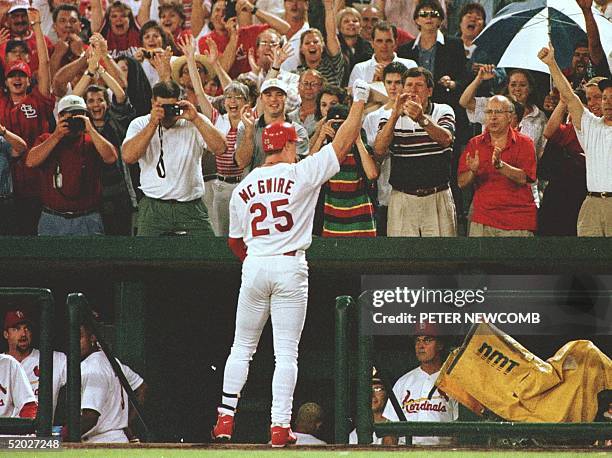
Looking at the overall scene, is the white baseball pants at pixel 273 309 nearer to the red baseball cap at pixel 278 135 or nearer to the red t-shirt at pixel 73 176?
the red baseball cap at pixel 278 135

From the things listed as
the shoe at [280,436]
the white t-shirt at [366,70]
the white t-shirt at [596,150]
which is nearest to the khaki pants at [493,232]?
the white t-shirt at [596,150]

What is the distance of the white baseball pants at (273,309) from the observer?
720 cm

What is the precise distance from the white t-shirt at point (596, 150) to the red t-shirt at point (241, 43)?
348cm

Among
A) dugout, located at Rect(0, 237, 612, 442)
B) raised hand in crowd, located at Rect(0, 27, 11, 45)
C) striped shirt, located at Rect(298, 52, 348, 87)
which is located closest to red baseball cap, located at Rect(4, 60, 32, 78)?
raised hand in crowd, located at Rect(0, 27, 11, 45)

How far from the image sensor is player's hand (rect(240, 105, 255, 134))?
30.4 feet

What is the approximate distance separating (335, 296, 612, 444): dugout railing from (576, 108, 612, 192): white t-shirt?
2514 millimetres

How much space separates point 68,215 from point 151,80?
1.99 m

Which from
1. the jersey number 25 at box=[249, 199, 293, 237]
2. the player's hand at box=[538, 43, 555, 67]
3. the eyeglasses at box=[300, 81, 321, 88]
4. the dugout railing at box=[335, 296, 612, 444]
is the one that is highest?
the player's hand at box=[538, 43, 555, 67]

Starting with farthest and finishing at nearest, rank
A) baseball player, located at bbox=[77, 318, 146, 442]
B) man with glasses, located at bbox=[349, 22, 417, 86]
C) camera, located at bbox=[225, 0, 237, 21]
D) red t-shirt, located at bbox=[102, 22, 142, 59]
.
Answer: camera, located at bbox=[225, 0, 237, 21] < red t-shirt, located at bbox=[102, 22, 142, 59] < man with glasses, located at bbox=[349, 22, 417, 86] < baseball player, located at bbox=[77, 318, 146, 442]

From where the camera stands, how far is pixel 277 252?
24.1 ft

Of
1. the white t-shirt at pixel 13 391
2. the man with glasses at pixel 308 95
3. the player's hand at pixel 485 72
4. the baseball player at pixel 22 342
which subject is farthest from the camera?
the man with glasses at pixel 308 95

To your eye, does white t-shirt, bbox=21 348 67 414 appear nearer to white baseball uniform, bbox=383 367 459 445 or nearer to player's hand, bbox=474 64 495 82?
white baseball uniform, bbox=383 367 459 445

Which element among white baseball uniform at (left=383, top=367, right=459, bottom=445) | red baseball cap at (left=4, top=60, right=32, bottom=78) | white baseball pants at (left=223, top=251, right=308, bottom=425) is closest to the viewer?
white baseball pants at (left=223, top=251, right=308, bottom=425)

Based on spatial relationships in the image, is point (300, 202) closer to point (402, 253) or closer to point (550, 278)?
point (402, 253)
